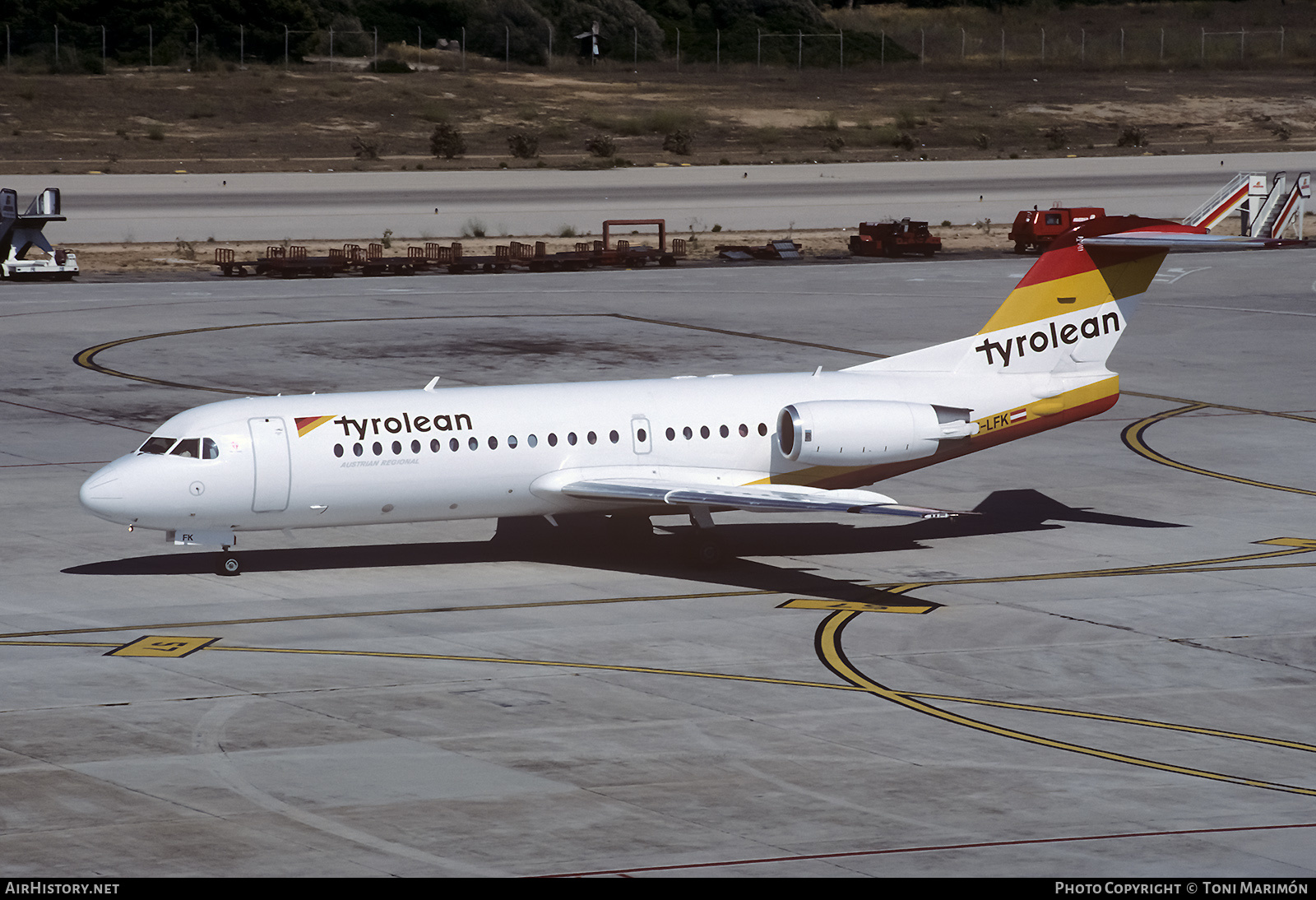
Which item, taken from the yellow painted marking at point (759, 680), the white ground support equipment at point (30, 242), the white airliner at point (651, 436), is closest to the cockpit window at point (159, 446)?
the white airliner at point (651, 436)

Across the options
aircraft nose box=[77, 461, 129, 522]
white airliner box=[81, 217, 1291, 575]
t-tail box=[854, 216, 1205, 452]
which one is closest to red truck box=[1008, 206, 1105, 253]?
white airliner box=[81, 217, 1291, 575]

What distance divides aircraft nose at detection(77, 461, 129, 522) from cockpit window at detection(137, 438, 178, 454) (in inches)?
27.4

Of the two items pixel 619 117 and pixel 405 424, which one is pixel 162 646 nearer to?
pixel 405 424

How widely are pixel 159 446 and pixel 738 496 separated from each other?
Answer: 10047 millimetres

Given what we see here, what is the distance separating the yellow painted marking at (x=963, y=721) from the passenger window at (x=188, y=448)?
1100 cm

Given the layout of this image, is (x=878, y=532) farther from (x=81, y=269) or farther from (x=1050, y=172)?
(x=1050, y=172)

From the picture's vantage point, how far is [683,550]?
112 ft

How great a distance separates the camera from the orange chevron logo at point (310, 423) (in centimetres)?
3072

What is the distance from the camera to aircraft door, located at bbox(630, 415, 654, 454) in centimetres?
3262

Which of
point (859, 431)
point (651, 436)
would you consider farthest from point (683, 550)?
point (859, 431)

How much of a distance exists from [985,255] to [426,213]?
31.5m

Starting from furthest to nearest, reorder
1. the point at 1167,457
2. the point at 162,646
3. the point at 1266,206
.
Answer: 1. the point at 1266,206
2. the point at 1167,457
3. the point at 162,646

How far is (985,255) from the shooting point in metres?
88.3
